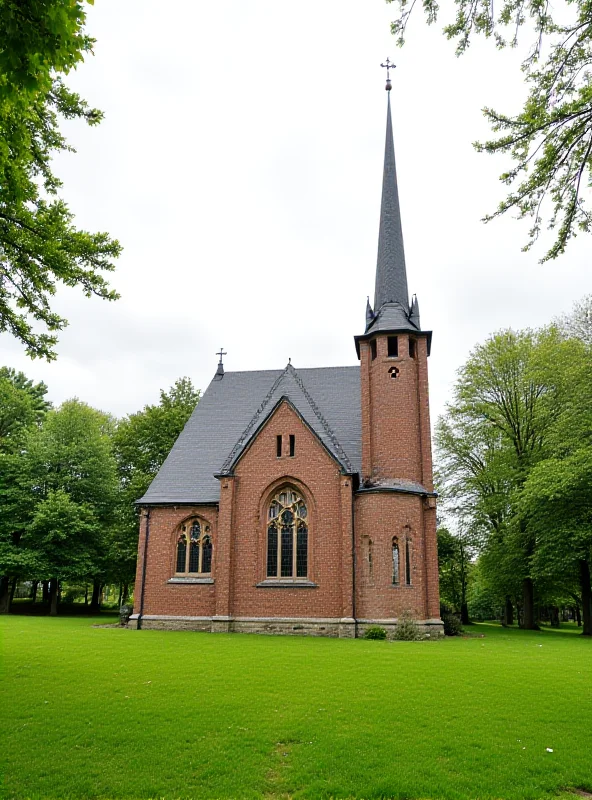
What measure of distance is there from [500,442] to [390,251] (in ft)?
48.9

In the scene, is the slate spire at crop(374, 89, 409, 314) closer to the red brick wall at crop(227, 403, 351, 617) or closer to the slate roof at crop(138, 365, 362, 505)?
the slate roof at crop(138, 365, 362, 505)

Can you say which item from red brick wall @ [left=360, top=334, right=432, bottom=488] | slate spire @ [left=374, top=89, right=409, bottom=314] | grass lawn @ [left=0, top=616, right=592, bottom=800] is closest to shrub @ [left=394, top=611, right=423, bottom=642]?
red brick wall @ [left=360, top=334, right=432, bottom=488]

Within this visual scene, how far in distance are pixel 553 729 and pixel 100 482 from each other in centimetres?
3607

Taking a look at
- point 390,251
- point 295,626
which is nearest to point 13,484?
point 295,626

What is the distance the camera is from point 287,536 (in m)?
24.6

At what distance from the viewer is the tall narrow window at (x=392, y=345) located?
26.4m

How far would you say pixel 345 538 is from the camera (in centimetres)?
2325

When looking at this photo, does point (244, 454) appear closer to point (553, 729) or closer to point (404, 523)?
point (404, 523)

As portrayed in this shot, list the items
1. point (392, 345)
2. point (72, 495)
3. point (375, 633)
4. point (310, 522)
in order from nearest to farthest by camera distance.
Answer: point (375, 633) < point (310, 522) < point (392, 345) < point (72, 495)

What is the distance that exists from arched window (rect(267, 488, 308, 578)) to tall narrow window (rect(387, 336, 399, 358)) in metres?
7.44

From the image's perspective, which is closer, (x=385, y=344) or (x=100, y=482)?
(x=385, y=344)

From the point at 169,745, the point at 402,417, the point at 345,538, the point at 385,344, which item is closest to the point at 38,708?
the point at 169,745

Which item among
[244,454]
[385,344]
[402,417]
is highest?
[385,344]

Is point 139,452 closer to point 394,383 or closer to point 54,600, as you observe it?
point 54,600
